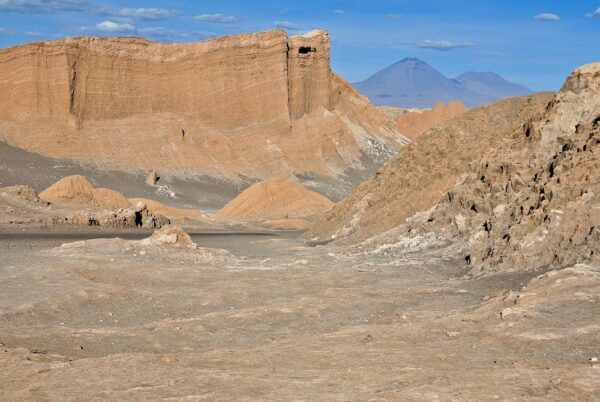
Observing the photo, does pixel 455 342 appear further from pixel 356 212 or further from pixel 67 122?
pixel 67 122

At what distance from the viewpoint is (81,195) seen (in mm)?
47969

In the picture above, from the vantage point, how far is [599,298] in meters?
14.4

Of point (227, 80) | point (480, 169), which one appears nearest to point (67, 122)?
point (227, 80)

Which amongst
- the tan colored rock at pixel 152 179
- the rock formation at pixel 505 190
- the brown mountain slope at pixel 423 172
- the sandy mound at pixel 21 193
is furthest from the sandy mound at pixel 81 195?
the tan colored rock at pixel 152 179

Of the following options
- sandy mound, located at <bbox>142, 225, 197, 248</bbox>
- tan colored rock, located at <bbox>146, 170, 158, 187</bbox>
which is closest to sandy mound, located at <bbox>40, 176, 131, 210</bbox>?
tan colored rock, located at <bbox>146, 170, 158, 187</bbox>

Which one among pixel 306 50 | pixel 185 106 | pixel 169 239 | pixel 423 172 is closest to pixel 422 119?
pixel 306 50

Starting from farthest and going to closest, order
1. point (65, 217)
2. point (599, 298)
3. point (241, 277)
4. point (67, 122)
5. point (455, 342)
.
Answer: point (67, 122) → point (65, 217) → point (241, 277) → point (599, 298) → point (455, 342)

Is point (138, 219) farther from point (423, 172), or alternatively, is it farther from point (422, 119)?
point (422, 119)

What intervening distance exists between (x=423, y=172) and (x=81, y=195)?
21.0m

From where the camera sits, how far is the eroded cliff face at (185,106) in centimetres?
7106

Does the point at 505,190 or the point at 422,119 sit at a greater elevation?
the point at 422,119

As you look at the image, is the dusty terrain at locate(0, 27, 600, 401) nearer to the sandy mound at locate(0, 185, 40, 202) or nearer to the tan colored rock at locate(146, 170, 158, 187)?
the sandy mound at locate(0, 185, 40, 202)

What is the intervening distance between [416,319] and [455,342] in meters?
2.49

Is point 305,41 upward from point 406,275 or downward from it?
upward
